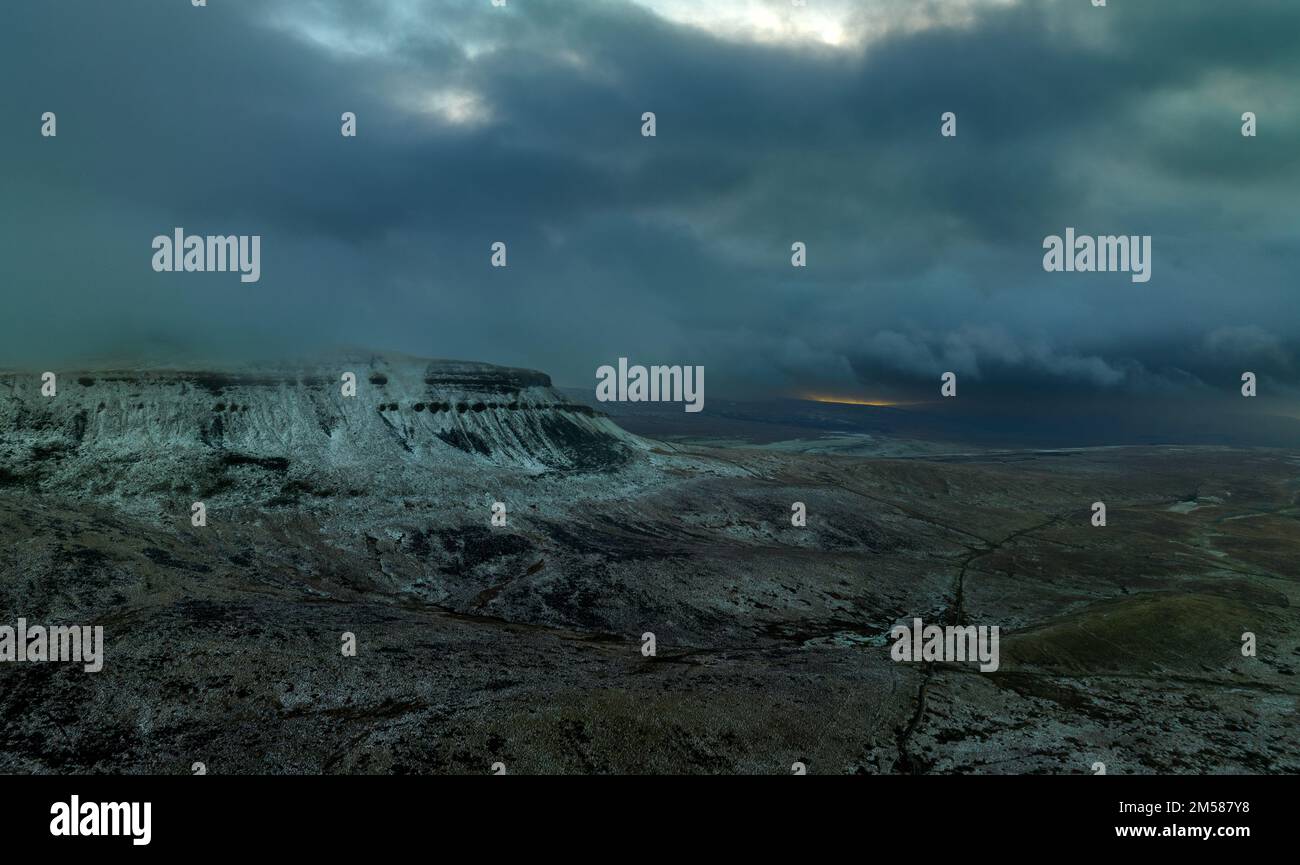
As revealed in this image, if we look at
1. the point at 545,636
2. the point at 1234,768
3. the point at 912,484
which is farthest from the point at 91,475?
the point at 912,484

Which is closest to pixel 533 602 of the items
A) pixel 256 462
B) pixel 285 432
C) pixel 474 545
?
pixel 474 545

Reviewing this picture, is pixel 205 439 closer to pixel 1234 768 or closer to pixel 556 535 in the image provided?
pixel 556 535

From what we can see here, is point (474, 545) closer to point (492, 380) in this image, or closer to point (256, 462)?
point (256, 462)

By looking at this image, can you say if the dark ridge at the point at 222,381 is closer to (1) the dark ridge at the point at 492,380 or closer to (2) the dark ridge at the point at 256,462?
(2) the dark ridge at the point at 256,462

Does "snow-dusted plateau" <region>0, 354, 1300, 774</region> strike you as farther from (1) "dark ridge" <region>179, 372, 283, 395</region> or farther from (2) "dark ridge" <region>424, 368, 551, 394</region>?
(2) "dark ridge" <region>424, 368, 551, 394</region>

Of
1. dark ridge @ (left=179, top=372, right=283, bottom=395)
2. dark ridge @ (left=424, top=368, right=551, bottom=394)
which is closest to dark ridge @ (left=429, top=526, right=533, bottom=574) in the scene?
dark ridge @ (left=179, top=372, right=283, bottom=395)

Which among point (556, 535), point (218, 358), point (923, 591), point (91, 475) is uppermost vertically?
point (218, 358)

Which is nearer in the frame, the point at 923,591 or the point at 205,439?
the point at 923,591
